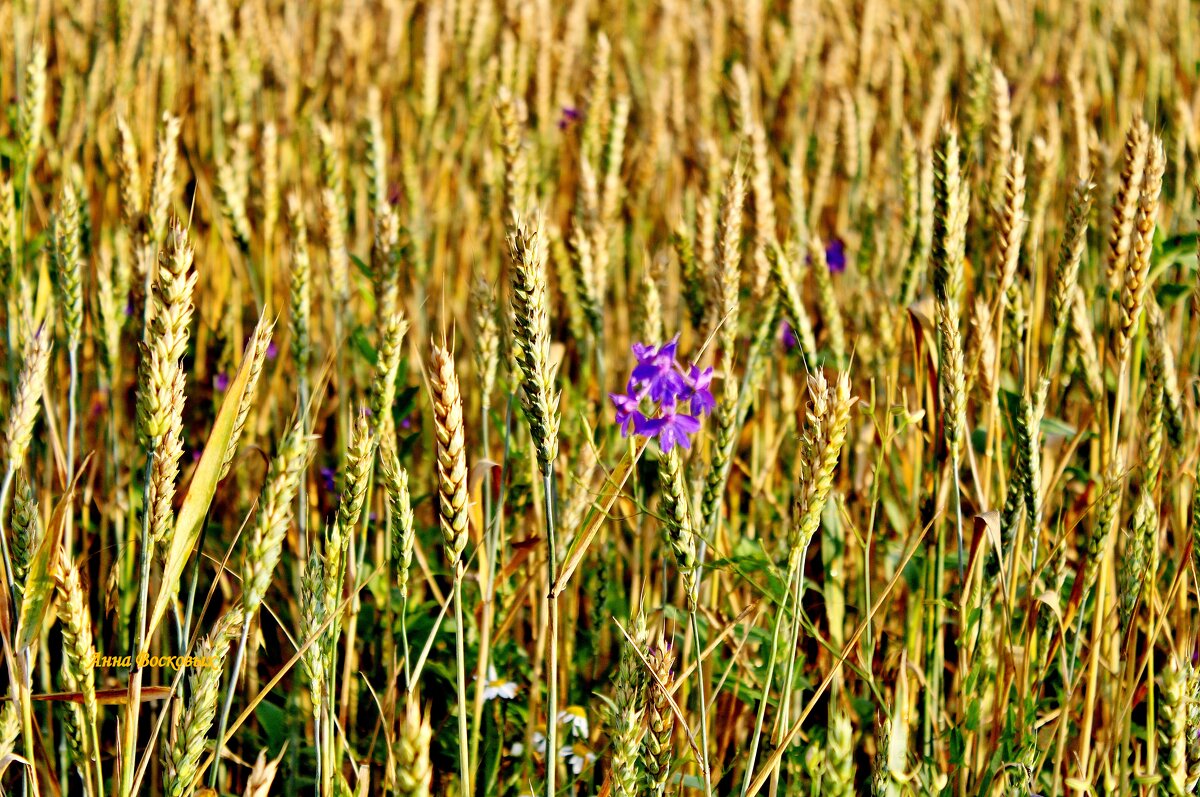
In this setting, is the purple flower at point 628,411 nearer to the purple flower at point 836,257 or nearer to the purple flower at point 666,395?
the purple flower at point 666,395

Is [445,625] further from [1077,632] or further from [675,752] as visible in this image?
[1077,632]

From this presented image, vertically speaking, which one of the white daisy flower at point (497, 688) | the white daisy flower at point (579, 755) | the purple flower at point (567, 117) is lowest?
the white daisy flower at point (579, 755)

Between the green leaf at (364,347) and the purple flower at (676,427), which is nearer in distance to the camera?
the purple flower at (676,427)

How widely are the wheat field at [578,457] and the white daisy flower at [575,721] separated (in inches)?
0.7

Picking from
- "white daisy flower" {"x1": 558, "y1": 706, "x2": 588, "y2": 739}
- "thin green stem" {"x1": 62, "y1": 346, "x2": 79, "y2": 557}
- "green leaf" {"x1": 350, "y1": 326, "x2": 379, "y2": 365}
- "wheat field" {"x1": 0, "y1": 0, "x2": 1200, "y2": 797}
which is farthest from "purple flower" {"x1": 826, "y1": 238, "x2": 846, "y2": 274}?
"thin green stem" {"x1": 62, "y1": 346, "x2": 79, "y2": 557}

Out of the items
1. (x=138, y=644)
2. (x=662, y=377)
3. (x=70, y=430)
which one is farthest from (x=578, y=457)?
(x=138, y=644)

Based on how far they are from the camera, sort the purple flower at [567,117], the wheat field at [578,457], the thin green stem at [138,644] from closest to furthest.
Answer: the thin green stem at [138,644]
the wheat field at [578,457]
the purple flower at [567,117]

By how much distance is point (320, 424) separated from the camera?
6.38 feet

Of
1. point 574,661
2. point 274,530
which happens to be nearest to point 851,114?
point 574,661

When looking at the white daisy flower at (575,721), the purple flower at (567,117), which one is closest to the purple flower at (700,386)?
the white daisy flower at (575,721)

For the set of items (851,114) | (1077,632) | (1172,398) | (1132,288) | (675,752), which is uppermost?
(851,114)

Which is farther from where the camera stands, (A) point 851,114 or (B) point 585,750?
(A) point 851,114

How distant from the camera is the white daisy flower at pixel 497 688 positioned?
4.71 feet

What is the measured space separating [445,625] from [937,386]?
729mm
